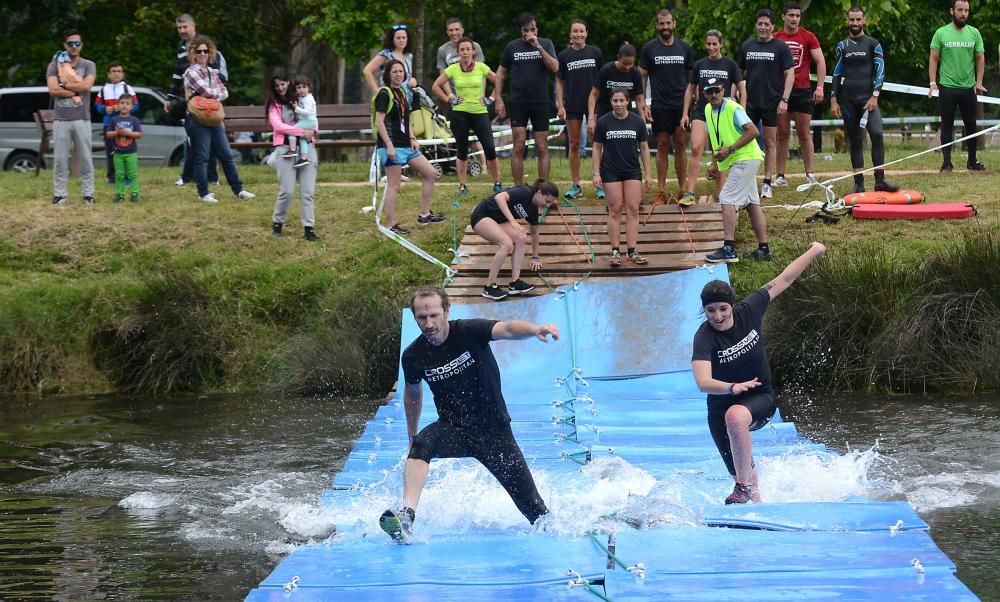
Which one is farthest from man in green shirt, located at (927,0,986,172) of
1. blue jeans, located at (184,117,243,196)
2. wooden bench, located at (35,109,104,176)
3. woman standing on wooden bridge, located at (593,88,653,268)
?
wooden bench, located at (35,109,104,176)

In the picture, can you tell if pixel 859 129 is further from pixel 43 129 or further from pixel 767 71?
pixel 43 129

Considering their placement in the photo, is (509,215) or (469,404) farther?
(509,215)

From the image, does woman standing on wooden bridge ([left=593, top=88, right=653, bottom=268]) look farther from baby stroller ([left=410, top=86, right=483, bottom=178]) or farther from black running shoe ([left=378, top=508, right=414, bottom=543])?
black running shoe ([left=378, top=508, right=414, bottom=543])

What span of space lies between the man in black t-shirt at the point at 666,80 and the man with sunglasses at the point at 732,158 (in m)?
1.24

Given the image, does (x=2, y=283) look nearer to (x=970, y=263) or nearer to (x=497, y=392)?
(x=497, y=392)

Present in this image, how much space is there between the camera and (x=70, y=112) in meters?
15.5

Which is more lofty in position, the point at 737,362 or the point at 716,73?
the point at 716,73

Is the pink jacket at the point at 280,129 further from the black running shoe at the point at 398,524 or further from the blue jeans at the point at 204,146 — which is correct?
the black running shoe at the point at 398,524

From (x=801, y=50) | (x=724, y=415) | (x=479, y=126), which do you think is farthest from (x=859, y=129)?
(x=724, y=415)

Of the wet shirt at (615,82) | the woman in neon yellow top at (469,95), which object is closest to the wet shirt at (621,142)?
the wet shirt at (615,82)

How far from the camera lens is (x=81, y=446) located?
10.6 metres

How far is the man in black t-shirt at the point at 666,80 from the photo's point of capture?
1409 cm

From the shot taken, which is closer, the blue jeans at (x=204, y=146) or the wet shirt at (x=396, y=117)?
the wet shirt at (x=396, y=117)

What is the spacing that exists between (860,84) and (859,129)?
524 millimetres
